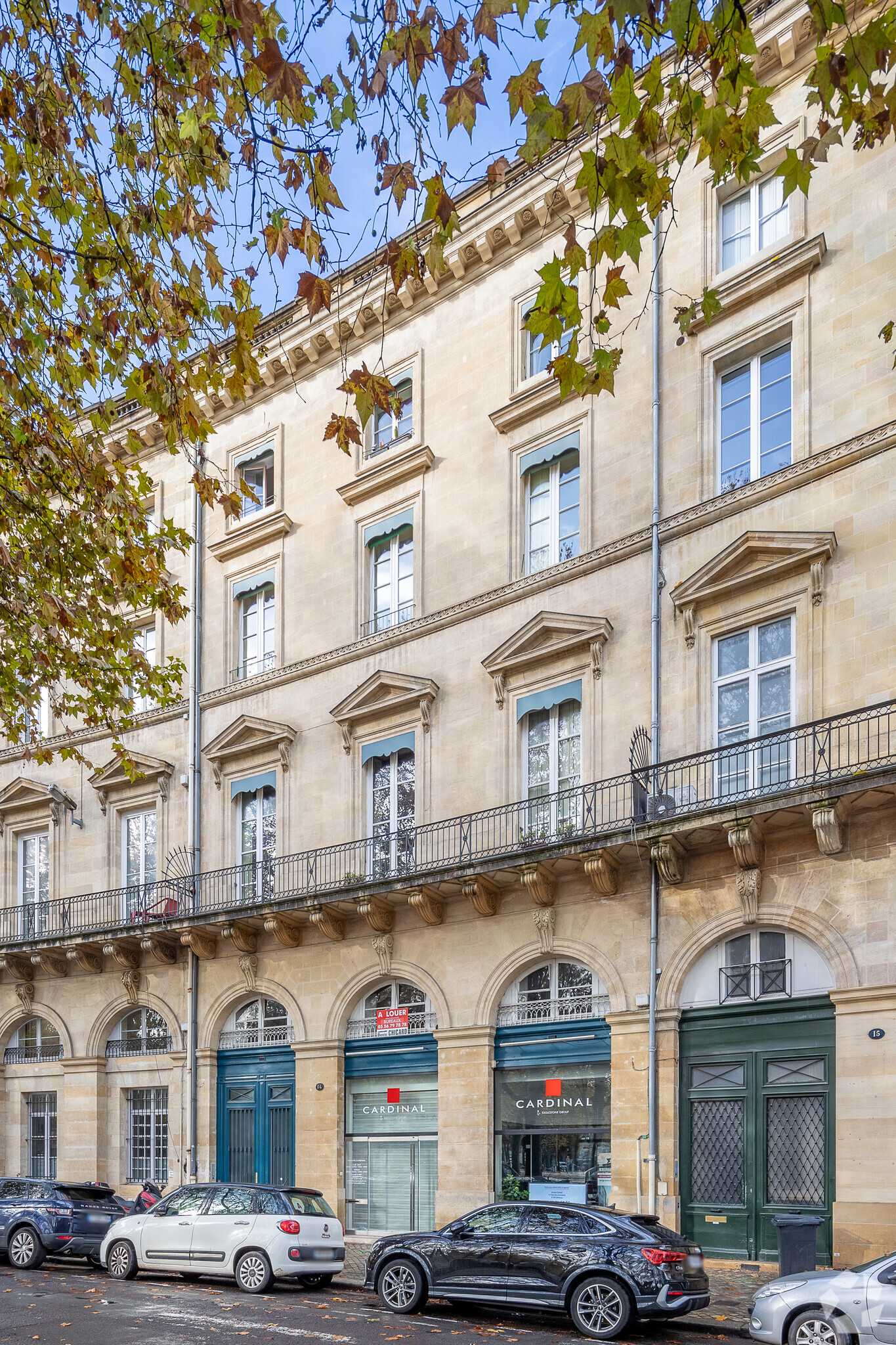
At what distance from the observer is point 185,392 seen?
452 inches

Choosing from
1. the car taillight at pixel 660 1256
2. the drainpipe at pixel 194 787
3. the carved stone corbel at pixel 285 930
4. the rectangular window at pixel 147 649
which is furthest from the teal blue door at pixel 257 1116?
the car taillight at pixel 660 1256

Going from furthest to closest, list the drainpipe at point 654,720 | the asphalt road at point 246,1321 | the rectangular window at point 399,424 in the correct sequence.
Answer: the rectangular window at point 399,424, the drainpipe at point 654,720, the asphalt road at point 246,1321

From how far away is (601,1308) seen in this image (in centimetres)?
1389

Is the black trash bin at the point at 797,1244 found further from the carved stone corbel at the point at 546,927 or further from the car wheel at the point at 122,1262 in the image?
the car wheel at the point at 122,1262

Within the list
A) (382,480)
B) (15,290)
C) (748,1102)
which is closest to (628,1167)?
(748,1102)

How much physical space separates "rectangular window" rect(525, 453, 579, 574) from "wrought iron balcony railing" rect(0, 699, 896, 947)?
166 inches

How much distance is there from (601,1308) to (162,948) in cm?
1564

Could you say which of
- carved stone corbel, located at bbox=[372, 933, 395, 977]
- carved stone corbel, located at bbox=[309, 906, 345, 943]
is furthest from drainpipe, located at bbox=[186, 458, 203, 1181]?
carved stone corbel, located at bbox=[372, 933, 395, 977]

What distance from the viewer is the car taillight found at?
1391 centimetres

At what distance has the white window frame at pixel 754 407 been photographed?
2036cm

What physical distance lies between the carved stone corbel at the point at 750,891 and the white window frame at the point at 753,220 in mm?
9170

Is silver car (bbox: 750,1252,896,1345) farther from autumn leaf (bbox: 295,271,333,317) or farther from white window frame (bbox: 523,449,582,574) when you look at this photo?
white window frame (bbox: 523,449,582,574)

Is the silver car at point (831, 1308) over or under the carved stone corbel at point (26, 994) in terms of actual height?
under

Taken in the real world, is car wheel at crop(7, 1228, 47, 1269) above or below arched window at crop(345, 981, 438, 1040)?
below
